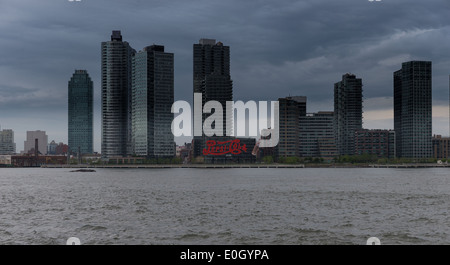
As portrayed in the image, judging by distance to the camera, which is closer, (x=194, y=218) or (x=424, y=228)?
(x=424, y=228)

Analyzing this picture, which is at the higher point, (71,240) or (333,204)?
(71,240)

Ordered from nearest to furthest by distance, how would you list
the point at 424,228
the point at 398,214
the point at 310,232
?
the point at 310,232 < the point at 424,228 < the point at 398,214

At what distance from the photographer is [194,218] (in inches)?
1873
